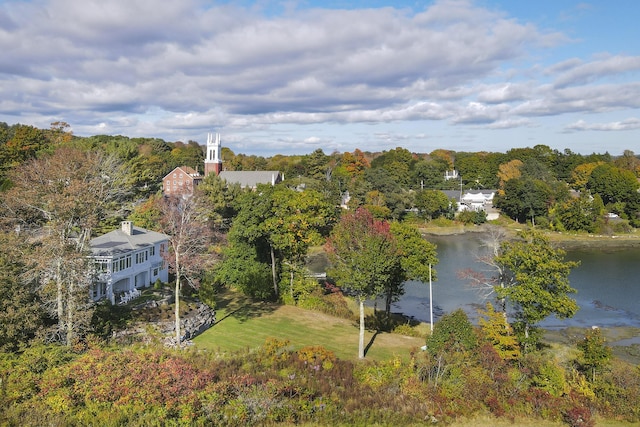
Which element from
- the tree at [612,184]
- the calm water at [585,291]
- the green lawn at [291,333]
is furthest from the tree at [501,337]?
the tree at [612,184]

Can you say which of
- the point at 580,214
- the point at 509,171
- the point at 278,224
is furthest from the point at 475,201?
the point at 278,224

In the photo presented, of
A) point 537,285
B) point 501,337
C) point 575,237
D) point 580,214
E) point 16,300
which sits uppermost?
point 580,214

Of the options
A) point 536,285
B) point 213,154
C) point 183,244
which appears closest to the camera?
point 536,285

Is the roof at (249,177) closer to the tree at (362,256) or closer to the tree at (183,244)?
the tree at (183,244)

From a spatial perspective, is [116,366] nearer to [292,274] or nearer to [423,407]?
[423,407]

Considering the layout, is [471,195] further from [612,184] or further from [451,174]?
[451,174]

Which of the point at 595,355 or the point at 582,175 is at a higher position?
the point at 582,175
